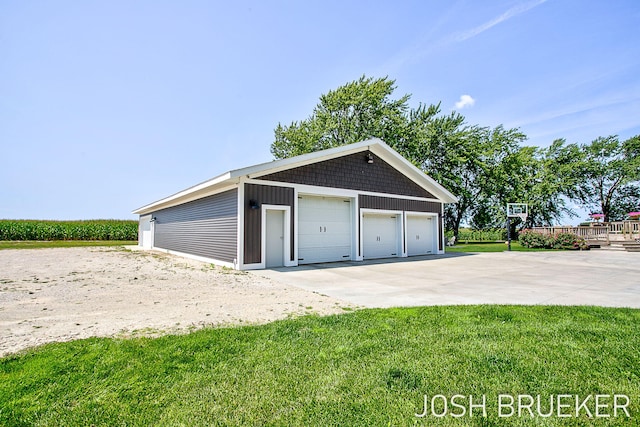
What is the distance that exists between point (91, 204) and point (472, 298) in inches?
1460

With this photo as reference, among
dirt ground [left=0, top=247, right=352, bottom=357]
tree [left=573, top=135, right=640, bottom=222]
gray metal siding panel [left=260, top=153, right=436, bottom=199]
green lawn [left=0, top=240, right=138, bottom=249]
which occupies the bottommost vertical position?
green lawn [left=0, top=240, right=138, bottom=249]

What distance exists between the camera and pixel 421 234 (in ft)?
50.6

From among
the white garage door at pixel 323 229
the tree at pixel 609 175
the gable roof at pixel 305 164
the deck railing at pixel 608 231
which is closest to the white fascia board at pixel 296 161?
the gable roof at pixel 305 164

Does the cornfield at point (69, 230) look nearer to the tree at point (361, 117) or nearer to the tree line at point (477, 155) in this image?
the tree line at point (477, 155)

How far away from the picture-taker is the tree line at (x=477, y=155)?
2631 centimetres

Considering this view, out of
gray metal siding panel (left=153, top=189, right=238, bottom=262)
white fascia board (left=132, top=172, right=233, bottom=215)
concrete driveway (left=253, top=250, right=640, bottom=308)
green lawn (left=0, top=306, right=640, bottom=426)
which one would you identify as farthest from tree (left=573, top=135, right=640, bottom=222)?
green lawn (left=0, top=306, right=640, bottom=426)

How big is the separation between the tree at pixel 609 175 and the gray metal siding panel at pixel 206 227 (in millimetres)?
32753

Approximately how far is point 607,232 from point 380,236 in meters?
16.8

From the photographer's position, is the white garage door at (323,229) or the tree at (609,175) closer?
the white garage door at (323,229)

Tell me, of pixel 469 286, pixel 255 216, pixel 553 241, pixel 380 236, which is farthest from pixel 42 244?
pixel 553 241

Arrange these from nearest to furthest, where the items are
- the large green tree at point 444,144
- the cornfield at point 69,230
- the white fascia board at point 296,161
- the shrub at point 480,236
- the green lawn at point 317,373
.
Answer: the green lawn at point 317,373 < the white fascia board at point 296,161 < the large green tree at point 444,144 < the cornfield at point 69,230 < the shrub at point 480,236

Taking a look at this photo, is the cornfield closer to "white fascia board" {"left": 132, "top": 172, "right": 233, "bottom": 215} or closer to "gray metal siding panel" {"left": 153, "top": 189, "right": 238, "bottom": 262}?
"white fascia board" {"left": 132, "top": 172, "right": 233, "bottom": 215}

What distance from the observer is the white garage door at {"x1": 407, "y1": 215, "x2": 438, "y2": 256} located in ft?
48.4

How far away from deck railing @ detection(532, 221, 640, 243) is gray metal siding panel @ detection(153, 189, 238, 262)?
21.5 m
